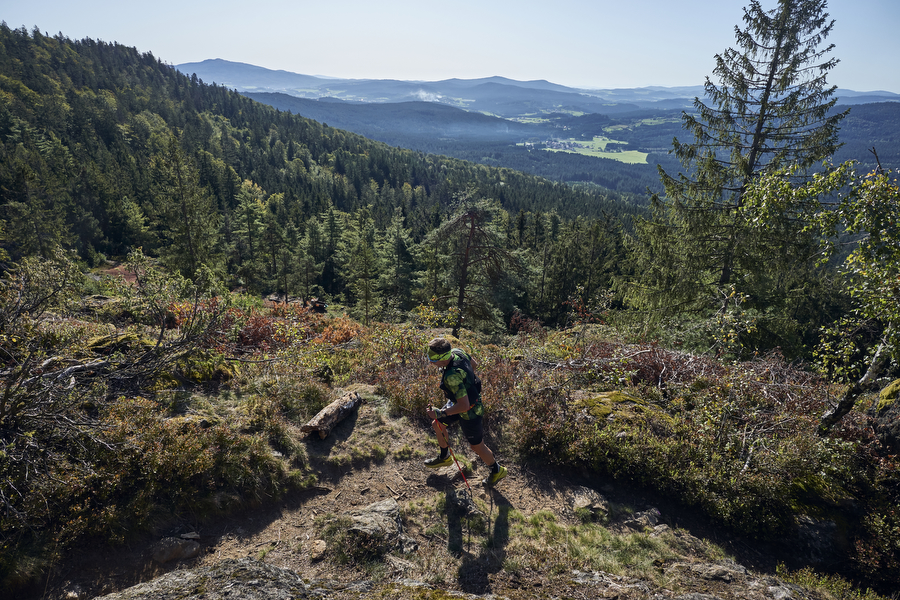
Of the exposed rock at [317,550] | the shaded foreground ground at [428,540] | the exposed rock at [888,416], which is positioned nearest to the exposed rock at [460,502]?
the shaded foreground ground at [428,540]

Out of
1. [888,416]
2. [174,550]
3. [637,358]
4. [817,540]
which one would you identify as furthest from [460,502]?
[888,416]

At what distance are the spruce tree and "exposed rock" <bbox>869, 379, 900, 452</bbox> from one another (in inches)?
160

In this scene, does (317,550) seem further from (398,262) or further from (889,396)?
(398,262)

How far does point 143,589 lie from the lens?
11.5ft

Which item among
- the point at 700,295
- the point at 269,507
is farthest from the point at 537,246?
the point at 269,507

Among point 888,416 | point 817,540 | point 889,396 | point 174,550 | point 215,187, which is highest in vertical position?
point 215,187

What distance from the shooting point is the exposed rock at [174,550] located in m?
4.38

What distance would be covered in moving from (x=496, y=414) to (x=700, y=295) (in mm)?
8805

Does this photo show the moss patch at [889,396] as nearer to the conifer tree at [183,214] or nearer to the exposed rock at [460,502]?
the exposed rock at [460,502]

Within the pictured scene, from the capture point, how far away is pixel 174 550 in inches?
175

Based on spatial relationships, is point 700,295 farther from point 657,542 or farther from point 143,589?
point 143,589

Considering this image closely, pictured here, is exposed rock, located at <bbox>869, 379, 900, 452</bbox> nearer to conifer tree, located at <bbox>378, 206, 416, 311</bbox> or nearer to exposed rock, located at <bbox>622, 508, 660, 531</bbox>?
exposed rock, located at <bbox>622, 508, 660, 531</bbox>

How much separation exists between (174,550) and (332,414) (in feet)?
8.89

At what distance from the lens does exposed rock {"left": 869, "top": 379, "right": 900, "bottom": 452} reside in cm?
590
